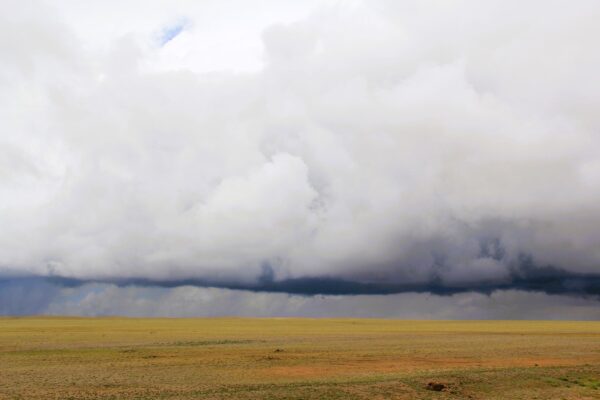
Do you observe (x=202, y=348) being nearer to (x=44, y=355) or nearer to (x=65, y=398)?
(x=44, y=355)

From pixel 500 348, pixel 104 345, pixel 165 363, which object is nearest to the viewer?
pixel 165 363

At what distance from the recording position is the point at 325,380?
37750 millimetres

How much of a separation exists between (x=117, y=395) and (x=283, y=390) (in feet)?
31.1

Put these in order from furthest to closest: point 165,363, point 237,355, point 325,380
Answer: point 237,355, point 165,363, point 325,380

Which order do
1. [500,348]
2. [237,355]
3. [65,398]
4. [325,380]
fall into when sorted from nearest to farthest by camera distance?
[65,398] → [325,380] → [237,355] → [500,348]

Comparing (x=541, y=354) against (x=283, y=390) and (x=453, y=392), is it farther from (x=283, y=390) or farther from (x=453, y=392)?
(x=283, y=390)

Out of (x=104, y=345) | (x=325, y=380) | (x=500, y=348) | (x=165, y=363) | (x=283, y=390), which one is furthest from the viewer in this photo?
(x=104, y=345)

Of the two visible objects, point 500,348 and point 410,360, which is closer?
point 410,360

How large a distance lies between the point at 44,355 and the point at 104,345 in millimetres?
13788

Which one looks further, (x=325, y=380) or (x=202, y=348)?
(x=202, y=348)

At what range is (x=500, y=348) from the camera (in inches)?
2574

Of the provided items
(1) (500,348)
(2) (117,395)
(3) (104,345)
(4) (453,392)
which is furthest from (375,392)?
(3) (104,345)

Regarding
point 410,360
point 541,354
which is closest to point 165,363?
point 410,360

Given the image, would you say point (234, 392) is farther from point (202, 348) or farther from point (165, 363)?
point (202, 348)
